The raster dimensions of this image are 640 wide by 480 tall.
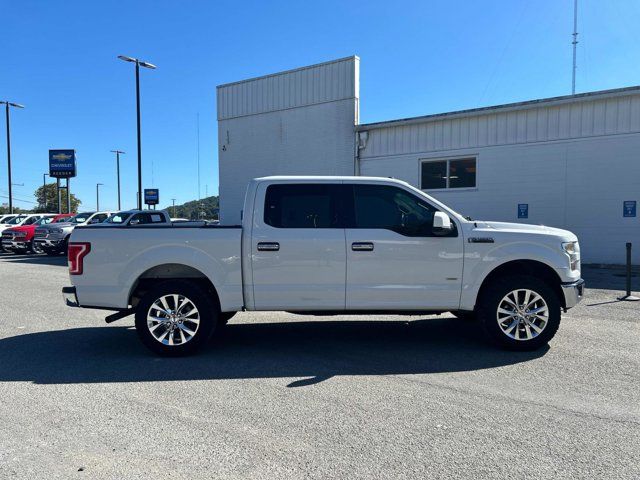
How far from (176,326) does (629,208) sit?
12928 millimetres

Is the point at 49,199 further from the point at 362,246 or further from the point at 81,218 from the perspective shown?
the point at 362,246

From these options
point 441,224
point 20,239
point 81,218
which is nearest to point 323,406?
point 441,224

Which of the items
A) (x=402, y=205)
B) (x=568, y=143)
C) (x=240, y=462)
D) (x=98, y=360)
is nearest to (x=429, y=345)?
(x=402, y=205)

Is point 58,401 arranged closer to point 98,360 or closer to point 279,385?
point 98,360

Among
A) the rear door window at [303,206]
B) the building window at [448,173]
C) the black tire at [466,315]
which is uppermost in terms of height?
the building window at [448,173]

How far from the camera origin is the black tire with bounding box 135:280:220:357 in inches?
219

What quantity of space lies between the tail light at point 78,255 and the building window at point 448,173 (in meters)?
12.9

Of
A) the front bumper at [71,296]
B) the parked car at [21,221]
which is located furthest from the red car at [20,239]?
the front bumper at [71,296]

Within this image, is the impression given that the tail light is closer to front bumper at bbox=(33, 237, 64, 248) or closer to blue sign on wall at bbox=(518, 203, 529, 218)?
blue sign on wall at bbox=(518, 203, 529, 218)

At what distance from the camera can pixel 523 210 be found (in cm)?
1490

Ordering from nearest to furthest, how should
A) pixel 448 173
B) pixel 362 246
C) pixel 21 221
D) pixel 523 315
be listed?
pixel 362 246
pixel 523 315
pixel 448 173
pixel 21 221

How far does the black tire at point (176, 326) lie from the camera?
5.56m

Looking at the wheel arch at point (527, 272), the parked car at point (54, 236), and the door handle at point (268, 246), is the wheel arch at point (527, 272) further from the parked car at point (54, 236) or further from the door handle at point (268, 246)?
the parked car at point (54, 236)

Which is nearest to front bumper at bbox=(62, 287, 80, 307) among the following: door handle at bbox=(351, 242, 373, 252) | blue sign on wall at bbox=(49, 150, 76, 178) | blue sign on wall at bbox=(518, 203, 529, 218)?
door handle at bbox=(351, 242, 373, 252)
